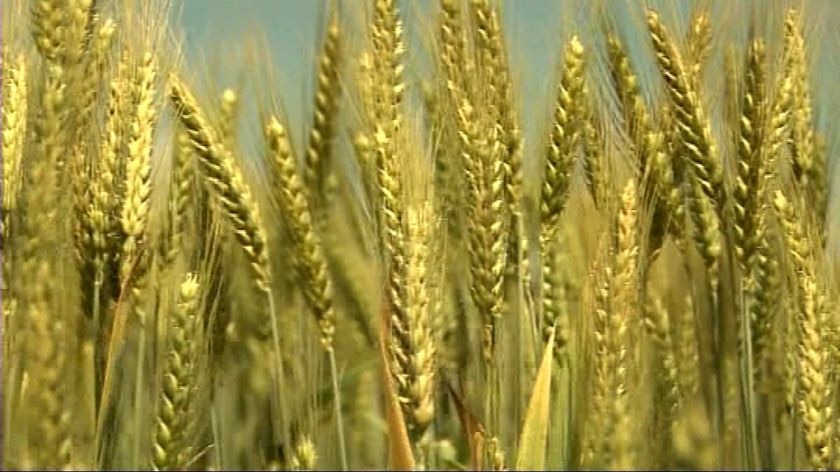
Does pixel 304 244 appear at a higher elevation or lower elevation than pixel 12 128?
lower

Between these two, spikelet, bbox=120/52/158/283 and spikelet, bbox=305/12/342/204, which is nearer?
spikelet, bbox=120/52/158/283

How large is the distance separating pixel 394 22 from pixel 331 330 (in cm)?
42

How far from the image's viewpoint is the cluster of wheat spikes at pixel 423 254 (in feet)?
4.62

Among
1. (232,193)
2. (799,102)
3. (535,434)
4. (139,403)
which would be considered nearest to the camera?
(535,434)

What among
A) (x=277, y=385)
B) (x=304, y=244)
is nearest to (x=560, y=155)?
(x=304, y=244)

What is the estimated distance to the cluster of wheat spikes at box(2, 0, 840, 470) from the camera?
1.41m

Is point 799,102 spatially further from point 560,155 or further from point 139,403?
point 139,403

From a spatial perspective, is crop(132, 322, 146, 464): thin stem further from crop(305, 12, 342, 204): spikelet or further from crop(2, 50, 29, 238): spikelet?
crop(305, 12, 342, 204): spikelet

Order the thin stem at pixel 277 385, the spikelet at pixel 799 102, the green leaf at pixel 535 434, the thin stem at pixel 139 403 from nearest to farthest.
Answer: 1. the green leaf at pixel 535 434
2. the thin stem at pixel 139 403
3. the thin stem at pixel 277 385
4. the spikelet at pixel 799 102

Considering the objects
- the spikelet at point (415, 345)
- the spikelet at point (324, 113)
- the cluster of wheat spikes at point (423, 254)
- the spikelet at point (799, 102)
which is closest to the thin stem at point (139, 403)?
the cluster of wheat spikes at point (423, 254)

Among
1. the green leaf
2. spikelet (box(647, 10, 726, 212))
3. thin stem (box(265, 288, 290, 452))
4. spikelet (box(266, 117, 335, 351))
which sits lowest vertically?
the green leaf

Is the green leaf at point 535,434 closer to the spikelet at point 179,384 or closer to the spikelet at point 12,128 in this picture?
the spikelet at point 179,384

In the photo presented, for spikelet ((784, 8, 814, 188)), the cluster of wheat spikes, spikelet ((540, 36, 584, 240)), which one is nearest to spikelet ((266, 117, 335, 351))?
the cluster of wheat spikes

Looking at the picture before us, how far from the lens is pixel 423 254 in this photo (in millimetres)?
1396
